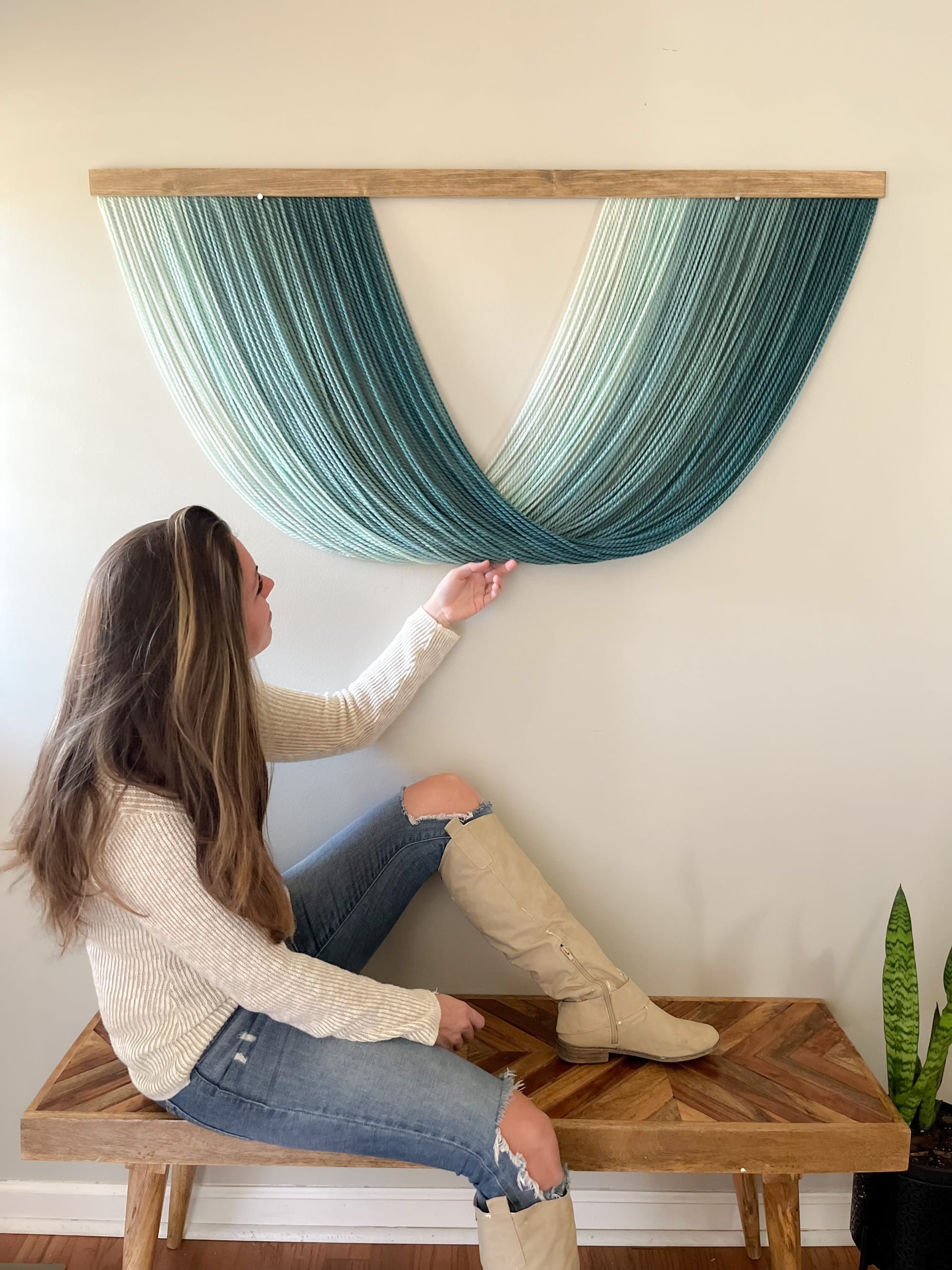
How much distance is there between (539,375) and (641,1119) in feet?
3.87

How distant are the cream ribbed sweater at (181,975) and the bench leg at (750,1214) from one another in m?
0.78

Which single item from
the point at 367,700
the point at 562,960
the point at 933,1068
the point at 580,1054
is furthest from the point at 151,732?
the point at 933,1068

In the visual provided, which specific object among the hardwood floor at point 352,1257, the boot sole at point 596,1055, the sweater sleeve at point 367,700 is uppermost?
the sweater sleeve at point 367,700

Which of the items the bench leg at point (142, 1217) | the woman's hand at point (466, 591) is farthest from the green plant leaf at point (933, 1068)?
the bench leg at point (142, 1217)

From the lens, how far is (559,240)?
159 cm

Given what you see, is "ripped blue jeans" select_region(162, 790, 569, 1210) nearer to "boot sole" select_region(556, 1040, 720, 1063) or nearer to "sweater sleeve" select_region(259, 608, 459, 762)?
"boot sole" select_region(556, 1040, 720, 1063)

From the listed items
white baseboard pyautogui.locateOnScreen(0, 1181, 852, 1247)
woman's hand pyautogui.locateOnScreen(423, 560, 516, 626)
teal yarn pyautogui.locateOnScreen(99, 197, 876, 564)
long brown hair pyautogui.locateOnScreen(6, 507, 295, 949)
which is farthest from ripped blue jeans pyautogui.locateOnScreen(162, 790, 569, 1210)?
teal yarn pyautogui.locateOnScreen(99, 197, 876, 564)

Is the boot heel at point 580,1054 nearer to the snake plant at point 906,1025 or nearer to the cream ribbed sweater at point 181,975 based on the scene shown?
the cream ribbed sweater at point 181,975

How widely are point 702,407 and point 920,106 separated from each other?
610mm

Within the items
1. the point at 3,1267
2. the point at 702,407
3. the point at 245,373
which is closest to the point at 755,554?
the point at 702,407

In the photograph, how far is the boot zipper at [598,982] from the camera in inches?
58.8

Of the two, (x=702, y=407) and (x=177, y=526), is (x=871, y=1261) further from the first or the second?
(x=177, y=526)

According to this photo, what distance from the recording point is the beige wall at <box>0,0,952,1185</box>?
1.57 metres

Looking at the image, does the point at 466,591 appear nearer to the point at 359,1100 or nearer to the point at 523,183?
the point at 523,183
